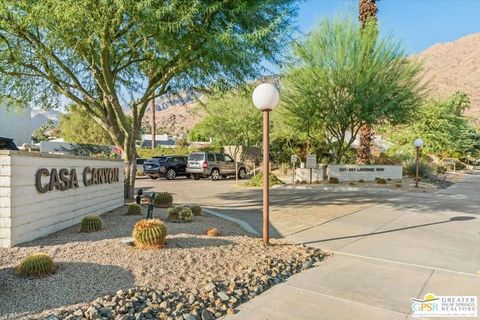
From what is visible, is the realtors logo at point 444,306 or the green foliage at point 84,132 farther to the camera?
the green foliage at point 84,132

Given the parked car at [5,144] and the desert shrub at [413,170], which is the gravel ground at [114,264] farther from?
the desert shrub at [413,170]

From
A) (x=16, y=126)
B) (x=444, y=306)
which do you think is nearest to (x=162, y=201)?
(x=444, y=306)

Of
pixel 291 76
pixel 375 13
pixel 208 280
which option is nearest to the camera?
pixel 208 280

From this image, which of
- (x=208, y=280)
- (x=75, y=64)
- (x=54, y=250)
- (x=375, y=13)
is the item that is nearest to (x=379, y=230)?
(x=208, y=280)

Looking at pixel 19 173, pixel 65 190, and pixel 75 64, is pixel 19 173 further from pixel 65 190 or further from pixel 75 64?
pixel 75 64

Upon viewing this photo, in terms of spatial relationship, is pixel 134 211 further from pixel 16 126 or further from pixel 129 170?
pixel 16 126

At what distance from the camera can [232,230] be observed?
26.6 ft

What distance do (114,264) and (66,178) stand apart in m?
3.10

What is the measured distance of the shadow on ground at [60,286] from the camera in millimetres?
4113

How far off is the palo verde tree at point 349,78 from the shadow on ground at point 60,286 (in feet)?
50.7

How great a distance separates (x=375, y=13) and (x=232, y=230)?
794 inches

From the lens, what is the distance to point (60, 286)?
4.54 meters

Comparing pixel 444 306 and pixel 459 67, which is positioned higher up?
pixel 459 67

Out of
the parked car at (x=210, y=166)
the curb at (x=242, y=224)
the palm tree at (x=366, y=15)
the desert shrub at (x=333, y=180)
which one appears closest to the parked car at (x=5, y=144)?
the curb at (x=242, y=224)
